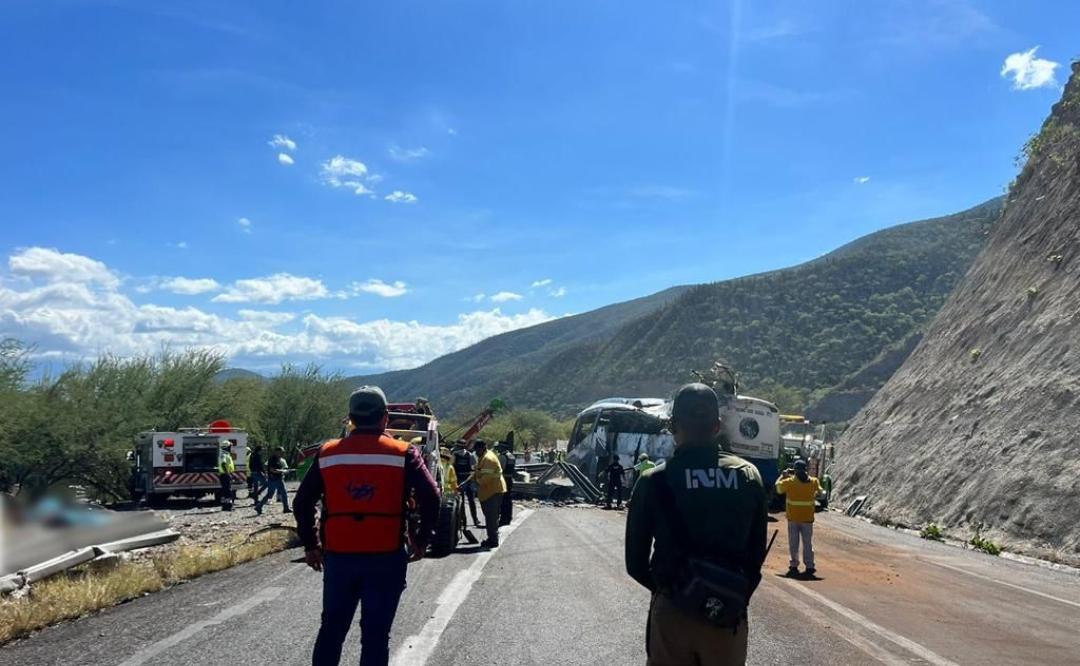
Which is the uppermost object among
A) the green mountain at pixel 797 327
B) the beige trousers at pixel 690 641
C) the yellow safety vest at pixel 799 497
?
the green mountain at pixel 797 327

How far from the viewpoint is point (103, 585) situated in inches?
331

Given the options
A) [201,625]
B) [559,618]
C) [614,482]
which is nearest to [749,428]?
[614,482]

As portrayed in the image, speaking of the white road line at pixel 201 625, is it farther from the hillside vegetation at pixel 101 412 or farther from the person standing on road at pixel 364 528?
the hillside vegetation at pixel 101 412

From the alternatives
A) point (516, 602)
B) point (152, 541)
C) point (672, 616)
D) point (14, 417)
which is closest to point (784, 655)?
point (516, 602)

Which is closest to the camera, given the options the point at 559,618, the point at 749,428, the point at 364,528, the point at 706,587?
the point at 706,587

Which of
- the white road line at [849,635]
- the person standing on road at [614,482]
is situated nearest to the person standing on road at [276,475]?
the person standing on road at [614,482]

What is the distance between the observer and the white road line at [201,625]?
6172 millimetres

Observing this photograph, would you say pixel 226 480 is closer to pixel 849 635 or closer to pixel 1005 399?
pixel 849 635

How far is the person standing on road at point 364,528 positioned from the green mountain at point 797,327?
58.1 metres

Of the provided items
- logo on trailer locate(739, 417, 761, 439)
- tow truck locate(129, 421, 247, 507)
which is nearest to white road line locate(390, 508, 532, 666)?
logo on trailer locate(739, 417, 761, 439)

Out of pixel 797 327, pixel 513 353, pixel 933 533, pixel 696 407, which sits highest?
pixel 513 353

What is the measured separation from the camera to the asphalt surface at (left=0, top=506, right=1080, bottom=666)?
21.2 feet

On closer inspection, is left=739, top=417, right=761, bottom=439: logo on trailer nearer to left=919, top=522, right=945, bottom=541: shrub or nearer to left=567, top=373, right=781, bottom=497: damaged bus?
left=567, top=373, right=781, bottom=497: damaged bus

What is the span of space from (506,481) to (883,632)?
11078 millimetres
